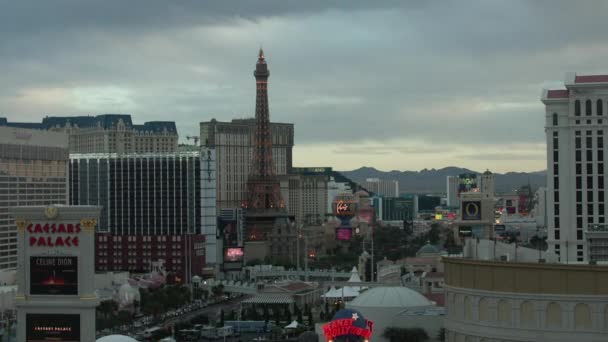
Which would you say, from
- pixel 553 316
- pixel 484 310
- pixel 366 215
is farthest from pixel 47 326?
pixel 366 215

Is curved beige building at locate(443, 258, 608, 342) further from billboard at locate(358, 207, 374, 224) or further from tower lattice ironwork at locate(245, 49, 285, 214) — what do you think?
billboard at locate(358, 207, 374, 224)

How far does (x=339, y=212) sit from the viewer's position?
16612cm

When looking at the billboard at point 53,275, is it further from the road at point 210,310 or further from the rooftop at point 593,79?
the road at point 210,310

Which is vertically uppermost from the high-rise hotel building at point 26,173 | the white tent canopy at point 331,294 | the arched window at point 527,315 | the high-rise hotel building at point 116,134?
the high-rise hotel building at point 116,134

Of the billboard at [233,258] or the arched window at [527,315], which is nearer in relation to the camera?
the arched window at [527,315]

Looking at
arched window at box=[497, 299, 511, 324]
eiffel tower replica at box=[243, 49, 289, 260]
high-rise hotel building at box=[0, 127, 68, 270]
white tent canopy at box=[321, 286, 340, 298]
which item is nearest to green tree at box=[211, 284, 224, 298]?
white tent canopy at box=[321, 286, 340, 298]

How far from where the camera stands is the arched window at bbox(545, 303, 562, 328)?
122 feet

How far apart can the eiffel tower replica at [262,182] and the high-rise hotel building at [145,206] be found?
2727 centimetres

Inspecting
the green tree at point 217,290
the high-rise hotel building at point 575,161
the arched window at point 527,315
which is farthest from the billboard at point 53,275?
the green tree at point 217,290

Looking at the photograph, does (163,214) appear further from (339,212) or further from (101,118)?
(101,118)

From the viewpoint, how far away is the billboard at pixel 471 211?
156125 mm

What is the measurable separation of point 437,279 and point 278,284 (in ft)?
42.2

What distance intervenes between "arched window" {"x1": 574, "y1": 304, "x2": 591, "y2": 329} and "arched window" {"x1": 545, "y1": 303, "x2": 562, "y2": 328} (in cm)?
47

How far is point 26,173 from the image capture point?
114812mm
